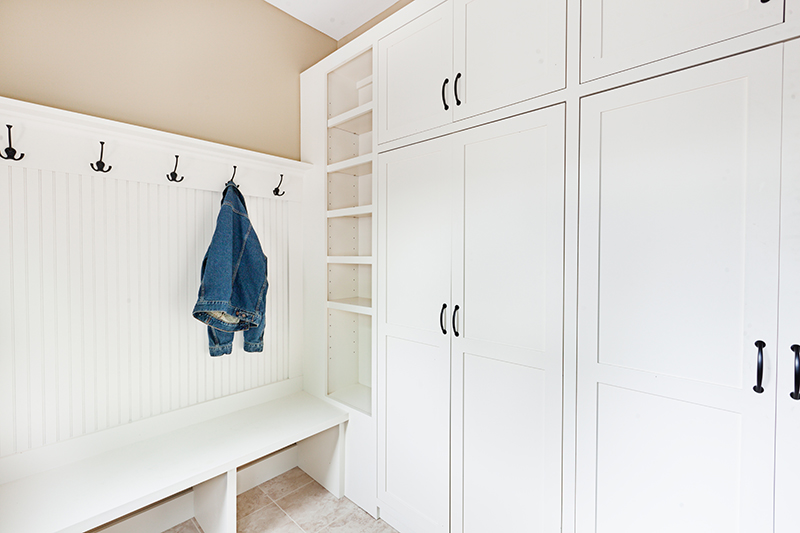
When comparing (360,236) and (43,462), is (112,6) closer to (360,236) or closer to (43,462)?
(360,236)

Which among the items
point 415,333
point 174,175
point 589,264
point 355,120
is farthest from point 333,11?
point 589,264

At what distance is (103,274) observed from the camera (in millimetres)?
1634

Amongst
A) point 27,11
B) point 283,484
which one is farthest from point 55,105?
point 283,484

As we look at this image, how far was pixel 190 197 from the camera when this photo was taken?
6.16 feet

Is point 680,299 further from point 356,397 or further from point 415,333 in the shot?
point 356,397

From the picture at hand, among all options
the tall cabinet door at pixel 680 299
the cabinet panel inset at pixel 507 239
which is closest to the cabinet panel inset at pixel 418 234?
→ the cabinet panel inset at pixel 507 239

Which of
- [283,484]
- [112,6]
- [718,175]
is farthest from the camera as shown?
[283,484]

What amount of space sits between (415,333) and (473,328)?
12.2 inches

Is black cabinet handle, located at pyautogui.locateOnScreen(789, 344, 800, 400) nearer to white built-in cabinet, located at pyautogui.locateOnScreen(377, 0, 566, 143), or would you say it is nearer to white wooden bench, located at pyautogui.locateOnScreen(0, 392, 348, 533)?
white built-in cabinet, located at pyautogui.locateOnScreen(377, 0, 566, 143)

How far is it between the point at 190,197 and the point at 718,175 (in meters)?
2.09

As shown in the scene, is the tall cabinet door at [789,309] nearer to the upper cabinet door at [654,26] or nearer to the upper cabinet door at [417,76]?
the upper cabinet door at [654,26]

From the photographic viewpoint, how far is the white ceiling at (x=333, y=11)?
2.21m

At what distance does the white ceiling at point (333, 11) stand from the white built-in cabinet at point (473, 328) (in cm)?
112

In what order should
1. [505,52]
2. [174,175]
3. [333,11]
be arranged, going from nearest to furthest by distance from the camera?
[505,52] → [174,175] → [333,11]
